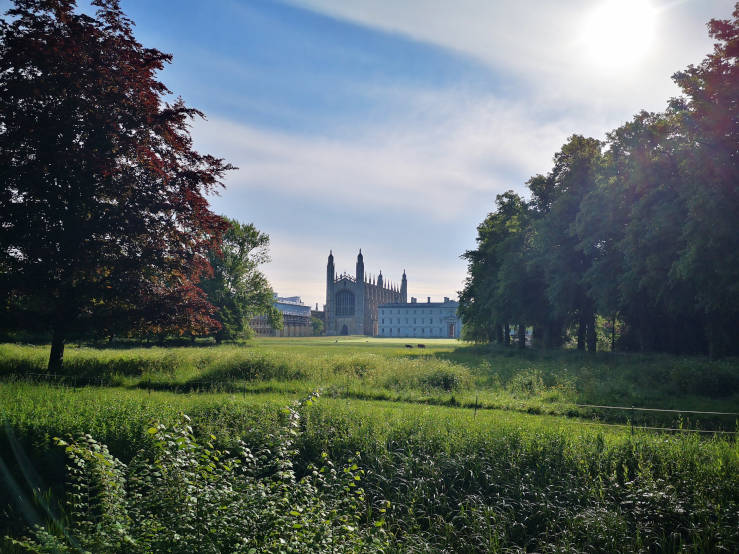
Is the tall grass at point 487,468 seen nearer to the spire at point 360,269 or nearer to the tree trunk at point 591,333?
the tree trunk at point 591,333

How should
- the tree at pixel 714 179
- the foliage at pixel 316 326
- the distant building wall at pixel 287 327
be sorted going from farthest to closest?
the foliage at pixel 316 326, the distant building wall at pixel 287 327, the tree at pixel 714 179

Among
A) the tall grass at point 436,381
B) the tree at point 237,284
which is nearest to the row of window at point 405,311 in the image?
the tree at point 237,284

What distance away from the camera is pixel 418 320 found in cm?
14412

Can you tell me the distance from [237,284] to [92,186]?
101ft

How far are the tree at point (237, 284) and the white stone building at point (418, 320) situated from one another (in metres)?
98.0

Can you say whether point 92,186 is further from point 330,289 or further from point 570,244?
point 330,289

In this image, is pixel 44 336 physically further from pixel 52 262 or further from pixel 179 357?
pixel 52 262

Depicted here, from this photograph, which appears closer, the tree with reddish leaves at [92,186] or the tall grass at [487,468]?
the tall grass at [487,468]

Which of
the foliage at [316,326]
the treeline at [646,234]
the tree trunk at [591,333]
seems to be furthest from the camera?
the foliage at [316,326]

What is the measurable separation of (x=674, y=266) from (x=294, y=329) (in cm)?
9933

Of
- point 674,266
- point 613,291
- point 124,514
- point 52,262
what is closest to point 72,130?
point 52,262

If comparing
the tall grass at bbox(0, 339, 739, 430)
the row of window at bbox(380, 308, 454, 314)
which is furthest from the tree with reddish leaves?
the row of window at bbox(380, 308, 454, 314)

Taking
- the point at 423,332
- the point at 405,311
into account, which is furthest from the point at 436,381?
the point at 405,311

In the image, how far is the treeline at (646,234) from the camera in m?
17.5
